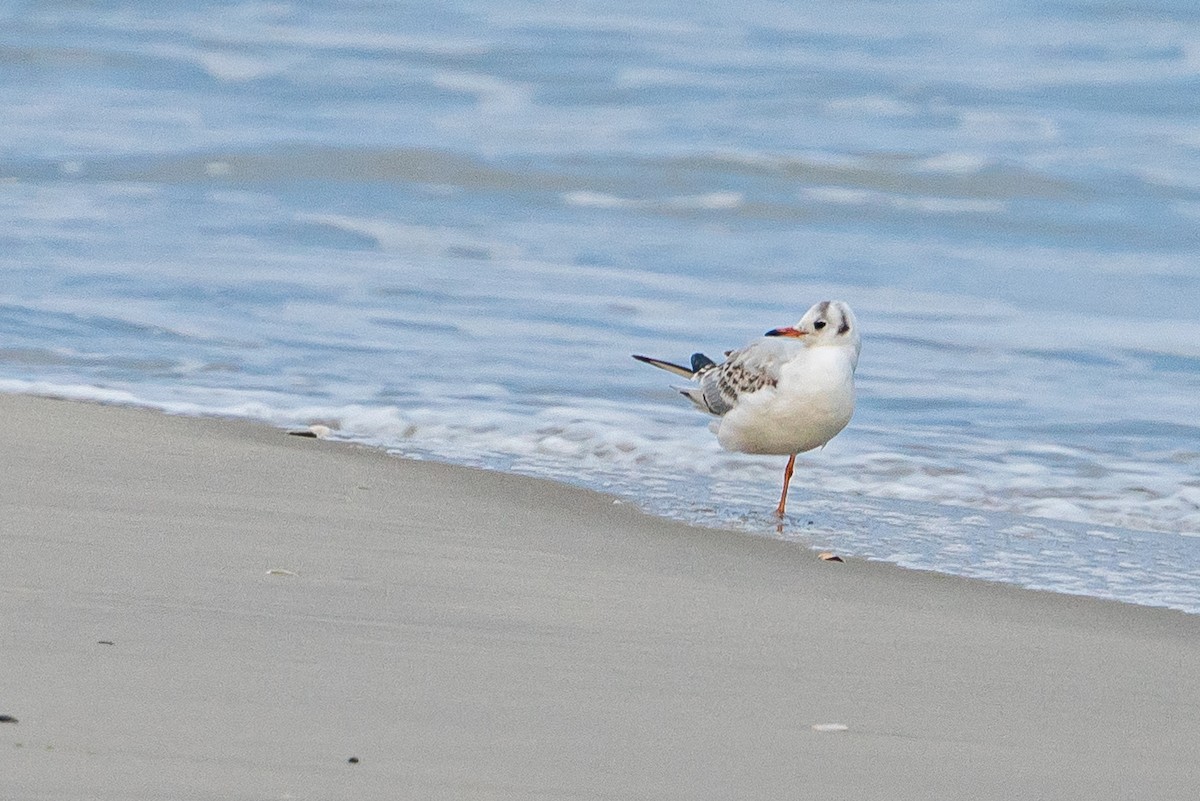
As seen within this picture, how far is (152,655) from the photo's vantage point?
9.89ft

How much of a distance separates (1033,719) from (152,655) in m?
1.41

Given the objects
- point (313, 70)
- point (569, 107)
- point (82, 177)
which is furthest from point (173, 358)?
point (313, 70)

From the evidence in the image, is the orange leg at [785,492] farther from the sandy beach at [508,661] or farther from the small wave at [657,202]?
the small wave at [657,202]

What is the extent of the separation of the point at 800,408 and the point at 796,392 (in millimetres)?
62

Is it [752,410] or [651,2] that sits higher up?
[651,2]

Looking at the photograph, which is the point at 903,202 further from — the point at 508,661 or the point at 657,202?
the point at 508,661

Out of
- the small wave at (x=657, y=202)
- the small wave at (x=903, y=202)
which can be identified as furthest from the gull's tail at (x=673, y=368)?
the small wave at (x=903, y=202)

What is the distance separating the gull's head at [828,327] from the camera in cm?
580

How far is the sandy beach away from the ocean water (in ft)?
2.42

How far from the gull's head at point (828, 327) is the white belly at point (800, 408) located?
0.11 feet

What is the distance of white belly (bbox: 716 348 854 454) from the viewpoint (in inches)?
224

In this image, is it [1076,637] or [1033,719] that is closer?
[1033,719]

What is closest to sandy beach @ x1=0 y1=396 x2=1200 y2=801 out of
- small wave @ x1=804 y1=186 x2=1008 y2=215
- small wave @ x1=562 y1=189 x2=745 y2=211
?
small wave @ x1=562 y1=189 x2=745 y2=211

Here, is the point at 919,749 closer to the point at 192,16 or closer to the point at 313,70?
the point at 313,70
